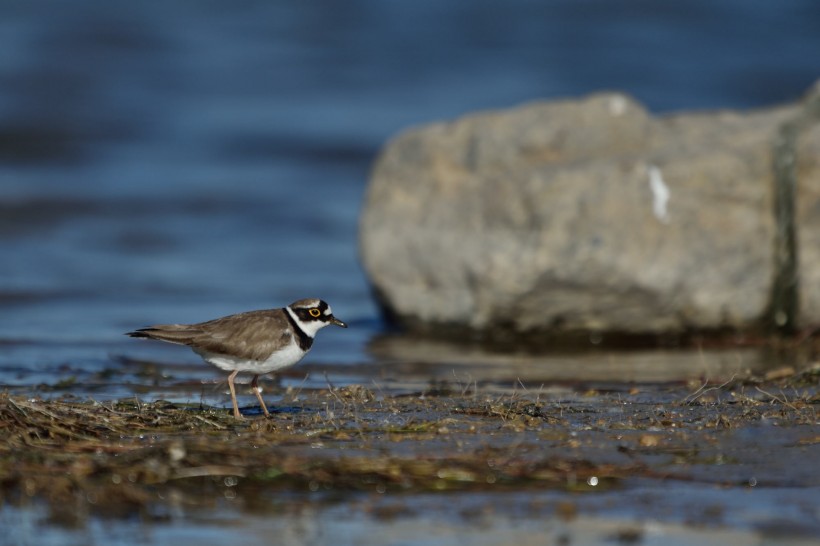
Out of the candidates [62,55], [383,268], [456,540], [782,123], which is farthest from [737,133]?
[62,55]

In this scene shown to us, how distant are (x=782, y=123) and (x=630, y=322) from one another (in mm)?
2213

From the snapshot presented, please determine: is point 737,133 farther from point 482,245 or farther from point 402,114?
point 402,114

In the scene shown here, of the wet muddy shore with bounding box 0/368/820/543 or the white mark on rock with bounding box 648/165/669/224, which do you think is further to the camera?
the white mark on rock with bounding box 648/165/669/224

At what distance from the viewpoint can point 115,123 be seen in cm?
2317

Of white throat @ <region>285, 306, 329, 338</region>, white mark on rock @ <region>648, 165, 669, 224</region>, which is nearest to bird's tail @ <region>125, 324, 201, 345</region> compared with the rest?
white throat @ <region>285, 306, 329, 338</region>

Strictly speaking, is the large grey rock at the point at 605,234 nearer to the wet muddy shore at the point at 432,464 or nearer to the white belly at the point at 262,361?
the wet muddy shore at the point at 432,464

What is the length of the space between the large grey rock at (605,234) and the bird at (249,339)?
11.3 feet

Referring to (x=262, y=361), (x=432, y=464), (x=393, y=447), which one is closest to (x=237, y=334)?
(x=262, y=361)

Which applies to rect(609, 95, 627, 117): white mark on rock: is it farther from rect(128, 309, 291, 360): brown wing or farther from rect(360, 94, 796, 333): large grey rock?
rect(128, 309, 291, 360): brown wing

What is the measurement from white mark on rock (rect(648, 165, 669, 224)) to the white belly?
4248mm

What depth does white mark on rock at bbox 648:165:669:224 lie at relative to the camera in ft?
34.8

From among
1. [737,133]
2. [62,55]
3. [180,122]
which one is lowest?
[737,133]

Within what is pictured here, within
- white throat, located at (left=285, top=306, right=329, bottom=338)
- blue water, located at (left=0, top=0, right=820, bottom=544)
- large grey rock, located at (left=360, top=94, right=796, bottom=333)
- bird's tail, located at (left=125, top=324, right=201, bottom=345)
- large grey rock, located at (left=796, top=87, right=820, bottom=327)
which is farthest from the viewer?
blue water, located at (left=0, top=0, right=820, bottom=544)

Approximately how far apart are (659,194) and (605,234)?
0.62 meters
